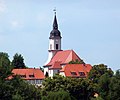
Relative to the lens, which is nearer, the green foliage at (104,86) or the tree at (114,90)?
the tree at (114,90)

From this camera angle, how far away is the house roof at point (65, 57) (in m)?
142

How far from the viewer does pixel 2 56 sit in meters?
68.8

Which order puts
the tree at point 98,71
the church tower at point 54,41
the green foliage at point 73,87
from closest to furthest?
1. the green foliage at point 73,87
2. the tree at point 98,71
3. the church tower at point 54,41

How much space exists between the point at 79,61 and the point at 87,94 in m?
53.2

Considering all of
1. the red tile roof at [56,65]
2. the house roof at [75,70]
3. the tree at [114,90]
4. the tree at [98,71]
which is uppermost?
the red tile roof at [56,65]

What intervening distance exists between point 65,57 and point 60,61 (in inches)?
56.5

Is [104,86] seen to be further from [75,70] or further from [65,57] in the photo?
[65,57]

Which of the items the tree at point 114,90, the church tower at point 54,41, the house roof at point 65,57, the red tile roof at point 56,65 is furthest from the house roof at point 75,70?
the tree at point 114,90

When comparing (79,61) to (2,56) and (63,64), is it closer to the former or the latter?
(63,64)

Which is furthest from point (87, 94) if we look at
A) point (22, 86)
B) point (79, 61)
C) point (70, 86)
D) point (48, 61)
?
point (48, 61)

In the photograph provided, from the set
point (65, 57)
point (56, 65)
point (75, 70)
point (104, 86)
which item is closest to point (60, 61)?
point (65, 57)

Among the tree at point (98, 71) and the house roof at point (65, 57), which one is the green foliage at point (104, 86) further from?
the house roof at point (65, 57)

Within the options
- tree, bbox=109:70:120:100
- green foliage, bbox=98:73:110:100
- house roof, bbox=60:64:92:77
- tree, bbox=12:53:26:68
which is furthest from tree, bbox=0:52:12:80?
tree, bbox=12:53:26:68

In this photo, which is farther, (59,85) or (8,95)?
(59,85)
